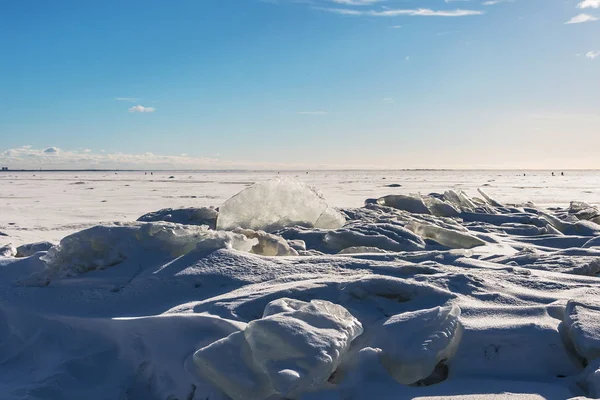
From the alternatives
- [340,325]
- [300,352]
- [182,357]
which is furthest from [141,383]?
[340,325]

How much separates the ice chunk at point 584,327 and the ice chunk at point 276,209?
2844 millimetres

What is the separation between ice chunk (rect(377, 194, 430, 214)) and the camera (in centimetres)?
628

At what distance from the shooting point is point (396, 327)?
1.91m

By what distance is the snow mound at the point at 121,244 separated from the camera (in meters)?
2.68

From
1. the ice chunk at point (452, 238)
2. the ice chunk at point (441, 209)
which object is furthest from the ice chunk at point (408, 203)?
the ice chunk at point (452, 238)

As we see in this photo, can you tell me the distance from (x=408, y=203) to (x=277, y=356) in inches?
198

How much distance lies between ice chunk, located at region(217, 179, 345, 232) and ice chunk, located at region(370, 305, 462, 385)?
2664mm

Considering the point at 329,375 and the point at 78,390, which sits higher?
the point at 329,375

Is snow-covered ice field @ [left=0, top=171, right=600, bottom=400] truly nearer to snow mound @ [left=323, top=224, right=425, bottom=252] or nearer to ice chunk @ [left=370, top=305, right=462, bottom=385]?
ice chunk @ [left=370, top=305, right=462, bottom=385]

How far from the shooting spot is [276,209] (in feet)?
15.3

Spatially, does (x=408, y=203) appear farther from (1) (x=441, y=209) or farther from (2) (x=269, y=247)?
(2) (x=269, y=247)

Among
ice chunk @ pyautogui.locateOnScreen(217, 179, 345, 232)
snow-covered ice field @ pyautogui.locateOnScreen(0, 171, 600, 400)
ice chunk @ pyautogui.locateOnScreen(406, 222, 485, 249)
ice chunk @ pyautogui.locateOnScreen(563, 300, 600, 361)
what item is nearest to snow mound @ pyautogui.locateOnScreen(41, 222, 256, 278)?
snow-covered ice field @ pyautogui.locateOnScreen(0, 171, 600, 400)

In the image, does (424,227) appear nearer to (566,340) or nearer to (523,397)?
(566,340)

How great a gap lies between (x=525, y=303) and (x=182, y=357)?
1.48 metres
